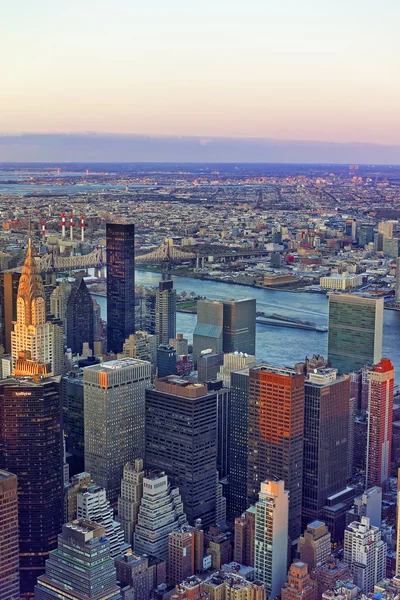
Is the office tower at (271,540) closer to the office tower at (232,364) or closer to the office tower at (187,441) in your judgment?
the office tower at (187,441)

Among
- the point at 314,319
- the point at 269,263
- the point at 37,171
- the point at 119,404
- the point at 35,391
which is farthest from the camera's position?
the point at 269,263

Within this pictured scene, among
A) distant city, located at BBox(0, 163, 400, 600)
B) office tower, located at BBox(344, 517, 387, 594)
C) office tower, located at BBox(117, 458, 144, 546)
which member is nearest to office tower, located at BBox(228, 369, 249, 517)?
distant city, located at BBox(0, 163, 400, 600)

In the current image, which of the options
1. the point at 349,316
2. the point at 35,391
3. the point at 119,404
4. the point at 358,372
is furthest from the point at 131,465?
the point at 349,316

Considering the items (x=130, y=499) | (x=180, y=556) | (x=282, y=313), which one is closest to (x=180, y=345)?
(x=282, y=313)

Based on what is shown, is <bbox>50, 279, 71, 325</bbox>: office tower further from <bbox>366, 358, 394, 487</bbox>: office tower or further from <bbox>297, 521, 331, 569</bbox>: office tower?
<bbox>297, 521, 331, 569</bbox>: office tower

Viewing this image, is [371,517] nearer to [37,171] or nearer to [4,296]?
A: [4,296]

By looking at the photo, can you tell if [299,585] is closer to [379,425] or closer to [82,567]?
[82,567]
